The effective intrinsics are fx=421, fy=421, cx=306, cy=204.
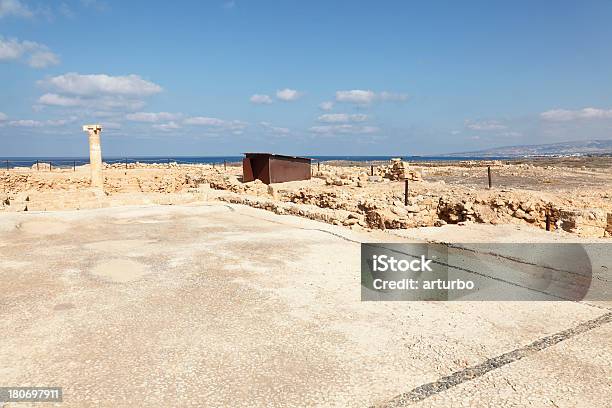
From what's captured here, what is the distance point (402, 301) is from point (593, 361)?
2172mm

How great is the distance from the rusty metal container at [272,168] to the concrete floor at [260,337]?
16.5 metres

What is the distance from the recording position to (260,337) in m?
4.40

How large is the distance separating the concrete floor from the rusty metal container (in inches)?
650

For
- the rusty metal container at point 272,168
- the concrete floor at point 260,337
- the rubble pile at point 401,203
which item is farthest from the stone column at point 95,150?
the concrete floor at point 260,337

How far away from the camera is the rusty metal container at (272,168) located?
23969mm

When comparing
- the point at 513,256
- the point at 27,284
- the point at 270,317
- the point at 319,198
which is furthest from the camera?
the point at 319,198

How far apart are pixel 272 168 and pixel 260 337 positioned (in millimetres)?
19997

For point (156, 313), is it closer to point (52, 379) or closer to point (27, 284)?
point (52, 379)

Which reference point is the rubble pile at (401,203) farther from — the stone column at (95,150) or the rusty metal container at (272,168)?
the stone column at (95,150)

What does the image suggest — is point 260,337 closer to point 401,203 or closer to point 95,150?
point 401,203

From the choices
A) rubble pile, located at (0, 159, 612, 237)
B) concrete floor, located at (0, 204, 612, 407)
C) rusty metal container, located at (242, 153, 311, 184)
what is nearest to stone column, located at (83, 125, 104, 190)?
rubble pile, located at (0, 159, 612, 237)

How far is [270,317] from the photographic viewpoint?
4938 millimetres

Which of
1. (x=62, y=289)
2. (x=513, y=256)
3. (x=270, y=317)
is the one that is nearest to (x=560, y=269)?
(x=513, y=256)

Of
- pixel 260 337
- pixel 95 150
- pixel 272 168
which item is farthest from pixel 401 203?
pixel 95 150
